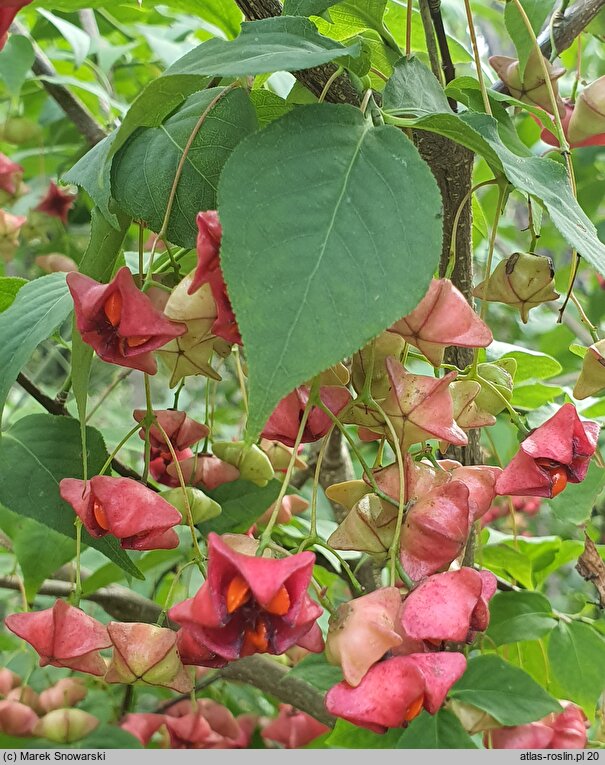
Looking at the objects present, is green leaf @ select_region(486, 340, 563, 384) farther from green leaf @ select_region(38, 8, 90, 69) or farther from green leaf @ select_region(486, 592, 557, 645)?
green leaf @ select_region(38, 8, 90, 69)

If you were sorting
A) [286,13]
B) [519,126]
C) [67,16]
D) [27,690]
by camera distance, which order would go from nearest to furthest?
[286,13] < [27,690] < [519,126] < [67,16]

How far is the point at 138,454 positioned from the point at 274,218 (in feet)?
3.50

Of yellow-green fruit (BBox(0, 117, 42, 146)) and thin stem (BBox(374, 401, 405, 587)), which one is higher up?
yellow-green fruit (BBox(0, 117, 42, 146))

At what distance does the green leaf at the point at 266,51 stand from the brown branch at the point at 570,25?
27 centimetres

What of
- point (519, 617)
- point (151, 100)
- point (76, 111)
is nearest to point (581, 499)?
point (519, 617)

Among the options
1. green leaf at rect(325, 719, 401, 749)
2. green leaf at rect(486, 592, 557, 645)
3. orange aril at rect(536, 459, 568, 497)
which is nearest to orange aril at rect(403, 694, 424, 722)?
orange aril at rect(536, 459, 568, 497)

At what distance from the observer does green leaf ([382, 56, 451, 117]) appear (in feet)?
1.41

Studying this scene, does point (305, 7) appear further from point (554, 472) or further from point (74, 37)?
point (74, 37)

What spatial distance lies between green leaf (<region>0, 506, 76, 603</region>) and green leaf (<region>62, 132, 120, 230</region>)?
360 mm

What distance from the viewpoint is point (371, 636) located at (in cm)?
39

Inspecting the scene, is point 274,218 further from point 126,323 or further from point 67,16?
point 67,16

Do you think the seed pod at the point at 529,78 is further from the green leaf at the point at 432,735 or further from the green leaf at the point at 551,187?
the green leaf at the point at 432,735

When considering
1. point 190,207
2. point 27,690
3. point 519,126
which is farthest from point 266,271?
point 519,126

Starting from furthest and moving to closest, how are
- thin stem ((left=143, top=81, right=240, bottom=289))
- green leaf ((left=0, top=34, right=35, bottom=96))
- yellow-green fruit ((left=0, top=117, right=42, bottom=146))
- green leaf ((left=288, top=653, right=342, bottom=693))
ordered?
yellow-green fruit ((left=0, top=117, right=42, bottom=146)), green leaf ((left=0, top=34, right=35, bottom=96)), green leaf ((left=288, top=653, right=342, bottom=693)), thin stem ((left=143, top=81, right=240, bottom=289))
